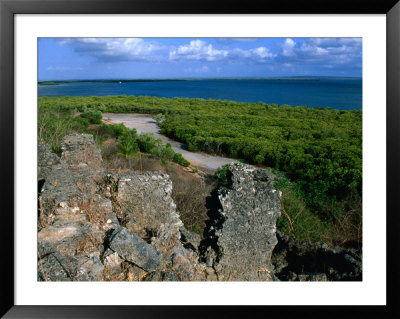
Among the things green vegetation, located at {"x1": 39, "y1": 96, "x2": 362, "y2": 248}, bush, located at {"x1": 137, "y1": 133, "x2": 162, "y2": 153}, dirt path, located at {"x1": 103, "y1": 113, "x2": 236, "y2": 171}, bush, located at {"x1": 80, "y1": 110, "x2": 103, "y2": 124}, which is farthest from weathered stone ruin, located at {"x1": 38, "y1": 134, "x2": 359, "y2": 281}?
bush, located at {"x1": 80, "y1": 110, "x2": 103, "y2": 124}

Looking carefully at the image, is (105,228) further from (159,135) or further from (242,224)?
(159,135)

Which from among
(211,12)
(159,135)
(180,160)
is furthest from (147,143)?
(211,12)

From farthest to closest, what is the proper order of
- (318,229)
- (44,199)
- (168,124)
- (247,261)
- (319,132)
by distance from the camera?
(168,124) → (319,132) → (318,229) → (247,261) → (44,199)

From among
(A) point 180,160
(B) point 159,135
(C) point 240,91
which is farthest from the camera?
(C) point 240,91

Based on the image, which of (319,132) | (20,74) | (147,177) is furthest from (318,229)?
(319,132)

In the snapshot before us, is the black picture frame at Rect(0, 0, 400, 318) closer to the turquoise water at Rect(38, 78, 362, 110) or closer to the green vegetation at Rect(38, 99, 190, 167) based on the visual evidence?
the green vegetation at Rect(38, 99, 190, 167)

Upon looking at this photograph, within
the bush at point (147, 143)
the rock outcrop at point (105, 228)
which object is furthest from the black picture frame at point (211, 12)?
the bush at point (147, 143)

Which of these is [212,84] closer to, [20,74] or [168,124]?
[168,124]
